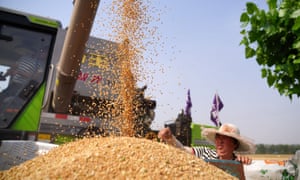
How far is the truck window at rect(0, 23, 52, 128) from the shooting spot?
4102 mm

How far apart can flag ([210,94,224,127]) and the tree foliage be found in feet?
28.8

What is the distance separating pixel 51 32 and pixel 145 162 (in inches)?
138

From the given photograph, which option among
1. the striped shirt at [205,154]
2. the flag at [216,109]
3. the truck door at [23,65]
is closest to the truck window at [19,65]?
the truck door at [23,65]

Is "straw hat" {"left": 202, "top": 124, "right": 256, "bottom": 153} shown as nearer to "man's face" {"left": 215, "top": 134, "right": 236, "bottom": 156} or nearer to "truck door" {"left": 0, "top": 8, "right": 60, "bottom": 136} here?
"man's face" {"left": 215, "top": 134, "right": 236, "bottom": 156}

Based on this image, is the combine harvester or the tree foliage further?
the combine harvester

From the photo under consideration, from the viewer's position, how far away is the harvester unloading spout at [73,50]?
3.66 metres

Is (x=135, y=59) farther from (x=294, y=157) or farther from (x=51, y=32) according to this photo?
(x=294, y=157)

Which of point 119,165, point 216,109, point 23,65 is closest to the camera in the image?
point 119,165

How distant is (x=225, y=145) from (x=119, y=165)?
1.81m

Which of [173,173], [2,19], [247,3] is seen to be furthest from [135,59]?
[2,19]

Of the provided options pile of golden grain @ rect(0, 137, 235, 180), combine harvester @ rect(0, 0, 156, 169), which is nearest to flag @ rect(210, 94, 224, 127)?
combine harvester @ rect(0, 0, 156, 169)

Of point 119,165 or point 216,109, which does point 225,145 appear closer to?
point 119,165

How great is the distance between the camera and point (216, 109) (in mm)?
12594

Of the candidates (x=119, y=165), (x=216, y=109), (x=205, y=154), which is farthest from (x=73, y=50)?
(x=216, y=109)
